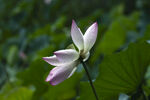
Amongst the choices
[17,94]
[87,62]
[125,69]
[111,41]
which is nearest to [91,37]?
[125,69]

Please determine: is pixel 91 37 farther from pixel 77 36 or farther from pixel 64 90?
pixel 64 90

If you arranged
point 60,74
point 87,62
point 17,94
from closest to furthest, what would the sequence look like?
point 60,74
point 17,94
point 87,62

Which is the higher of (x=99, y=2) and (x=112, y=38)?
(x=112, y=38)

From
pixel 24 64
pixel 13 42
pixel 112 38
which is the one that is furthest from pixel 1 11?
pixel 112 38

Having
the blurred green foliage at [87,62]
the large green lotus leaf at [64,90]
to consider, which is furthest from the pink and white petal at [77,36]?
the large green lotus leaf at [64,90]

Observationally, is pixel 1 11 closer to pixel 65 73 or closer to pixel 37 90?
pixel 37 90
